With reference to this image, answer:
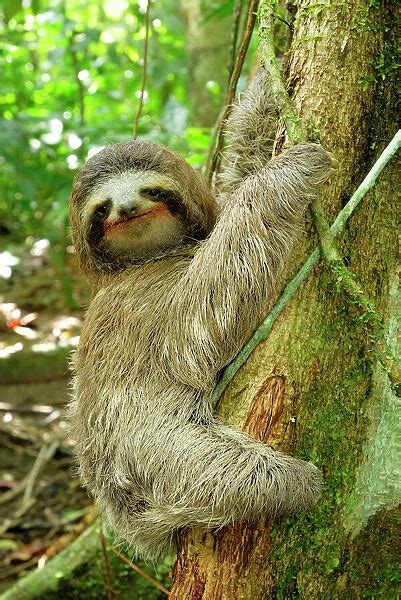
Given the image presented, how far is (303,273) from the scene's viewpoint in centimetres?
336

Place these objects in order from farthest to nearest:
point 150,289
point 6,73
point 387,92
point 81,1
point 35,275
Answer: point 81,1 → point 35,275 → point 6,73 → point 150,289 → point 387,92

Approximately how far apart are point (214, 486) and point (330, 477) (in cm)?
63

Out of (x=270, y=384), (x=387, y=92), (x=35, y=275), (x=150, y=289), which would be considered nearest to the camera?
(x=270, y=384)

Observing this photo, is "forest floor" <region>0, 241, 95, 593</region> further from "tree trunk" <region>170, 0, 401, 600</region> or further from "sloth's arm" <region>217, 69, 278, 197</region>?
"tree trunk" <region>170, 0, 401, 600</region>

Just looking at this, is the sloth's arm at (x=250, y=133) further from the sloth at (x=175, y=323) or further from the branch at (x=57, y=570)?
the branch at (x=57, y=570)

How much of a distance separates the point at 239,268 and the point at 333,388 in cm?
81

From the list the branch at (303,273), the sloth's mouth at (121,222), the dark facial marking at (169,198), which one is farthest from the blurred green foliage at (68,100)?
the branch at (303,273)

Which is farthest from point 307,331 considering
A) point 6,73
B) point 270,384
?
point 6,73

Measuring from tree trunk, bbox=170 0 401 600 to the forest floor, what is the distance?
11.2 feet

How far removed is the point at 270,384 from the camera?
333cm

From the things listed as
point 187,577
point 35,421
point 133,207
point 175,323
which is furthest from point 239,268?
point 35,421

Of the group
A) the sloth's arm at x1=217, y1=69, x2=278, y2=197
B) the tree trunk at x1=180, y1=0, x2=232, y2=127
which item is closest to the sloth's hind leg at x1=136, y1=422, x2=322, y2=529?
the sloth's arm at x1=217, y1=69, x2=278, y2=197

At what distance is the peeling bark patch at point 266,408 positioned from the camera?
3.32 m

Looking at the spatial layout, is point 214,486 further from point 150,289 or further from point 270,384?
point 150,289
